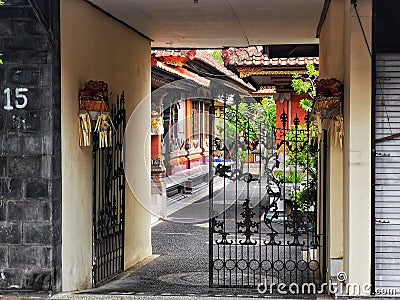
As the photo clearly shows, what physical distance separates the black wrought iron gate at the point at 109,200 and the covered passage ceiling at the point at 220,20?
124 centimetres

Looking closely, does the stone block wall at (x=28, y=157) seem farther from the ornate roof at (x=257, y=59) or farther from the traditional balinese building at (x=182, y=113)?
the ornate roof at (x=257, y=59)

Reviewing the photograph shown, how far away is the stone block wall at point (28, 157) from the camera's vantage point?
7.07 meters

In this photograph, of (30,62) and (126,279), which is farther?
(126,279)

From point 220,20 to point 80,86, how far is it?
2673 mm

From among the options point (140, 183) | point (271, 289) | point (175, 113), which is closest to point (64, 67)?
point (271, 289)

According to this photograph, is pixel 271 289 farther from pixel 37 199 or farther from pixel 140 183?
pixel 140 183

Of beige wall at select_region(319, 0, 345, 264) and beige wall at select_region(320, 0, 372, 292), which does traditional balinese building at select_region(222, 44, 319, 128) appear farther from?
beige wall at select_region(320, 0, 372, 292)

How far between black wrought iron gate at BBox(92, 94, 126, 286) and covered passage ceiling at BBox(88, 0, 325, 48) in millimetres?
1236

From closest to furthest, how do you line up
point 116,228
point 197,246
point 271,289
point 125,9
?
1. point 271,289
2. point 125,9
3. point 116,228
4. point 197,246

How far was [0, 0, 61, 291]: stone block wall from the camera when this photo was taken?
7.07m

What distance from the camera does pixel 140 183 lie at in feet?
37.2

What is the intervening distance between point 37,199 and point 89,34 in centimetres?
226

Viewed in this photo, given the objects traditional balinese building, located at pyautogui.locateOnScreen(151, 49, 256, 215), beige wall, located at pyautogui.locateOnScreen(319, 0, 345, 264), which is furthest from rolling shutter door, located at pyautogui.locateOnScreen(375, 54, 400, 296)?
traditional balinese building, located at pyautogui.locateOnScreen(151, 49, 256, 215)

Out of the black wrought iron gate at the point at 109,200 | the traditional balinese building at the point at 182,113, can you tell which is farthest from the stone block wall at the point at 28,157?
the traditional balinese building at the point at 182,113
